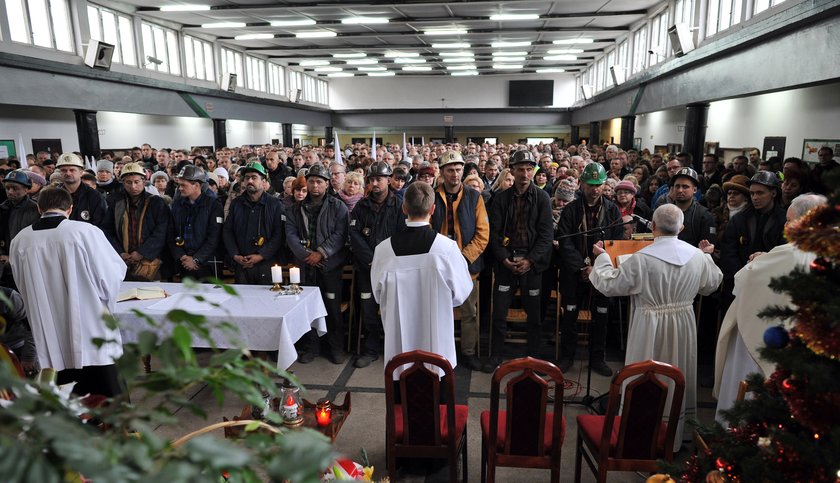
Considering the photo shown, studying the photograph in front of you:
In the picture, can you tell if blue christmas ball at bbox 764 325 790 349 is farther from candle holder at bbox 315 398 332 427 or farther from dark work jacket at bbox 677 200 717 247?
dark work jacket at bbox 677 200 717 247

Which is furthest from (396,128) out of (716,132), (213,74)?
(716,132)

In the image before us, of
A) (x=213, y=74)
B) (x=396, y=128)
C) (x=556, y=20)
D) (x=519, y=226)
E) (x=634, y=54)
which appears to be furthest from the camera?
(x=396, y=128)

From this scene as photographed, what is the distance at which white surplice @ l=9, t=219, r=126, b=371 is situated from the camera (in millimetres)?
3992

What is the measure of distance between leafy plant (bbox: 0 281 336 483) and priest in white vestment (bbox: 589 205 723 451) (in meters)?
3.34

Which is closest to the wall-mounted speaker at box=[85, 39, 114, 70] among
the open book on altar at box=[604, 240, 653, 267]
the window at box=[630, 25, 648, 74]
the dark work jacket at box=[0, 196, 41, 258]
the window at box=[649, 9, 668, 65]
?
the dark work jacket at box=[0, 196, 41, 258]

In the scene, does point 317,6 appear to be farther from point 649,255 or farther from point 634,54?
point 649,255

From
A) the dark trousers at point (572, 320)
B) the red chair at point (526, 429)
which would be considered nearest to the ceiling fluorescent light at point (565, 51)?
the dark trousers at point (572, 320)

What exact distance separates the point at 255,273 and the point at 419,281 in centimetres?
312

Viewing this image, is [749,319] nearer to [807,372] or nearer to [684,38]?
[807,372]

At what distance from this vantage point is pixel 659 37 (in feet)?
52.6

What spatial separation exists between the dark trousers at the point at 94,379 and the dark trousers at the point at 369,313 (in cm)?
246

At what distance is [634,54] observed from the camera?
19.0 m

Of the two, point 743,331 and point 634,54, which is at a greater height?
point 634,54

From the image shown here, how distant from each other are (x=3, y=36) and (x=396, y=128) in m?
23.1
